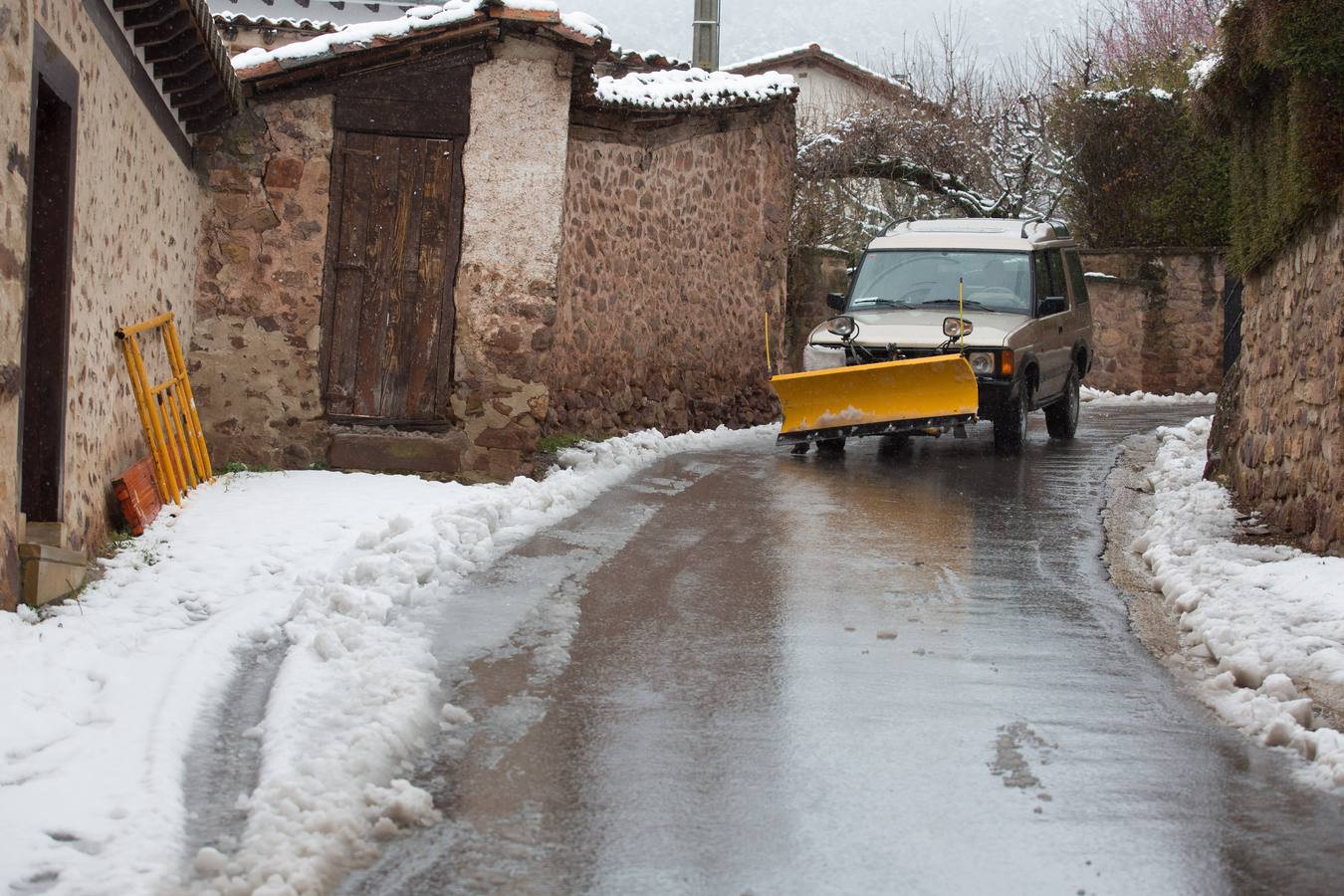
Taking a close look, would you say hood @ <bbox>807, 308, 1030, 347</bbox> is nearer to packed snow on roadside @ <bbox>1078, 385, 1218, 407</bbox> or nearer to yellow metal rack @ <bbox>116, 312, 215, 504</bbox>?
yellow metal rack @ <bbox>116, 312, 215, 504</bbox>

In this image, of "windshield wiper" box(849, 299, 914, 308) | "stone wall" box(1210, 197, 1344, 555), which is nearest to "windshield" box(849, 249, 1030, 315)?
"windshield wiper" box(849, 299, 914, 308)

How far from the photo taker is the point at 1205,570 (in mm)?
7668

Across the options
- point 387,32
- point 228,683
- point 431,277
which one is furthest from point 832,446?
point 228,683

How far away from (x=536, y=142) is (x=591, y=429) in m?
3.41

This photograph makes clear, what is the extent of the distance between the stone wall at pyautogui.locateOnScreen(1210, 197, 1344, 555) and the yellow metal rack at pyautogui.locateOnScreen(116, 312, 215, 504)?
6.40 m

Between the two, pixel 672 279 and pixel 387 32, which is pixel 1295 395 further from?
pixel 672 279

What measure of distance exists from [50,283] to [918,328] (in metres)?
7.45

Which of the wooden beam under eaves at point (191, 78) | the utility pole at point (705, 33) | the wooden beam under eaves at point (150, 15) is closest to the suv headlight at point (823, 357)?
the wooden beam under eaves at point (191, 78)

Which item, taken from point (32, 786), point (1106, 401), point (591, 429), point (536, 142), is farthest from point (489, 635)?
point (1106, 401)

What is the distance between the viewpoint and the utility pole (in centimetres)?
2150

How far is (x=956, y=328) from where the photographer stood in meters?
12.6

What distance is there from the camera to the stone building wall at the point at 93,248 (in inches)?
245

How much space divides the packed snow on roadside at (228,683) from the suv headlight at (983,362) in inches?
187

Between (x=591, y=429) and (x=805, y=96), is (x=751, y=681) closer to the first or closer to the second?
(x=591, y=429)
